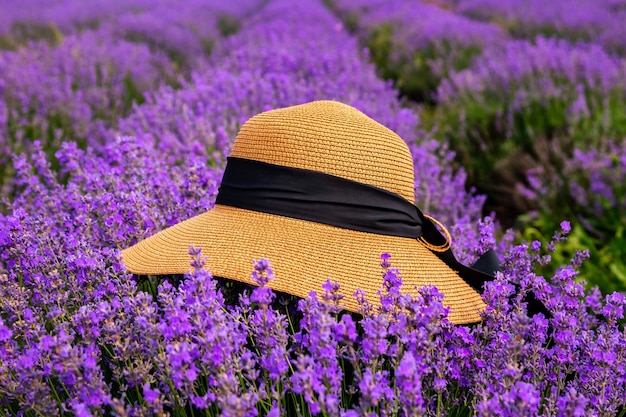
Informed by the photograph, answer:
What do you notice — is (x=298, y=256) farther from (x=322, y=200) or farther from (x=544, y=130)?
(x=544, y=130)

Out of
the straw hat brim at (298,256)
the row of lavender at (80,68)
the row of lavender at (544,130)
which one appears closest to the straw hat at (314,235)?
the straw hat brim at (298,256)

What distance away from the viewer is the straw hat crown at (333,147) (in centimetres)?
190

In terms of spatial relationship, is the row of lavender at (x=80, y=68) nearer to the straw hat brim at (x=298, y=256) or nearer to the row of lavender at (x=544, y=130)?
the straw hat brim at (x=298, y=256)

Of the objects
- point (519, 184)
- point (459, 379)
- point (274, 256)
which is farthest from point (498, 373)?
point (519, 184)

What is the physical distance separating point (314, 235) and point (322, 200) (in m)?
0.10

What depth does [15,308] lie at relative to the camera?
1.52 m

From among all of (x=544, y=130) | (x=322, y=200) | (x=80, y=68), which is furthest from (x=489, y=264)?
(x=80, y=68)

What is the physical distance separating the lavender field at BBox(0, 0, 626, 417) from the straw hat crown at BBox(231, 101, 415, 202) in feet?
1.11

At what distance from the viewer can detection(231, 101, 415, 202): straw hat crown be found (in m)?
1.90

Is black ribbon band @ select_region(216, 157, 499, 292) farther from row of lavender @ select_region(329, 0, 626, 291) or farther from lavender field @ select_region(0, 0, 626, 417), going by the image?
row of lavender @ select_region(329, 0, 626, 291)

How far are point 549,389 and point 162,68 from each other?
7044mm

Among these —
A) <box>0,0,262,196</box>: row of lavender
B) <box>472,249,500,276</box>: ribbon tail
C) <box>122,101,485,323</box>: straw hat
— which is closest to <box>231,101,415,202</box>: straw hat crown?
<box>122,101,485,323</box>: straw hat

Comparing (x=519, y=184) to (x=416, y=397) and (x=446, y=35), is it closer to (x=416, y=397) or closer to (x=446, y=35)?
(x=416, y=397)

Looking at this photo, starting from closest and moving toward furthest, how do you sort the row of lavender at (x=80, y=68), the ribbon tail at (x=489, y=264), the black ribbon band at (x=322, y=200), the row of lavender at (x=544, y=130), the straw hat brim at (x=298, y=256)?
the straw hat brim at (x=298, y=256)
the black ribbon band at (x=322, y=200)
the ribbon tail at (x=489, y=264)
the row of lavender at (x=544, y=130)
the row of lavender at (x=80, y=68)
